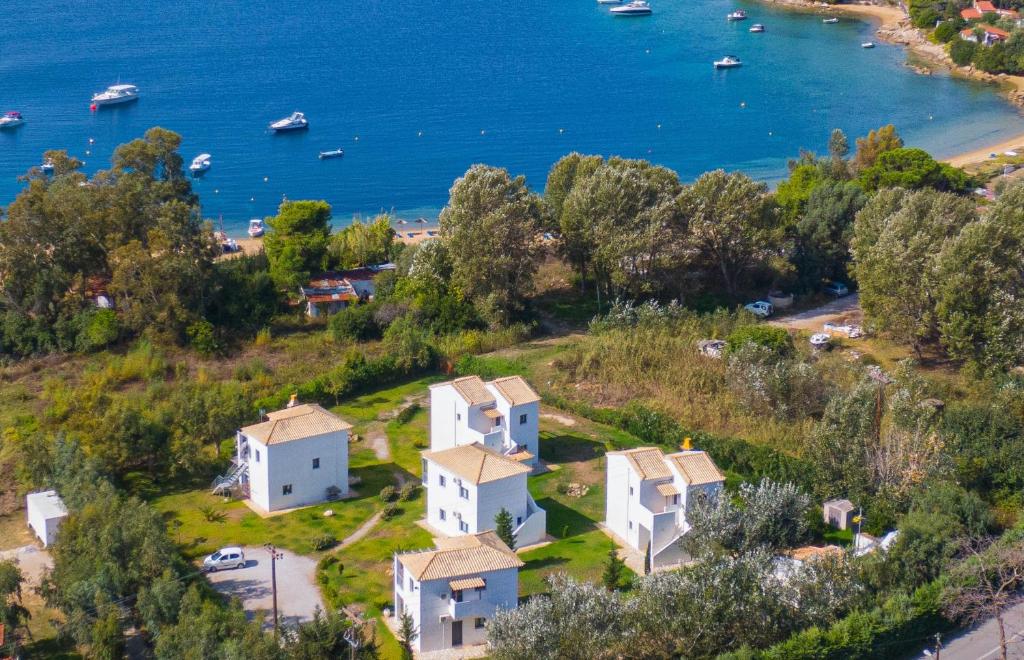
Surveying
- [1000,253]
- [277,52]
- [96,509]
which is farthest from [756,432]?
[277,52]

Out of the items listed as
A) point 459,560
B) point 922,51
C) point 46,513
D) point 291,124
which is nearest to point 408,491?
point 459,560

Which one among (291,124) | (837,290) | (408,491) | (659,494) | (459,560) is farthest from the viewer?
(291,124)

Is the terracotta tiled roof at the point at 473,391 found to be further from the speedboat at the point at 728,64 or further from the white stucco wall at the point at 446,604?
the speedboat at the point at 728,64

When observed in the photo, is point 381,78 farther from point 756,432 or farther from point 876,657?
point 876,657

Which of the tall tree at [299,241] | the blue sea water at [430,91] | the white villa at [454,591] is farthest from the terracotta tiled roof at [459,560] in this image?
the blue sea water at [430,91]

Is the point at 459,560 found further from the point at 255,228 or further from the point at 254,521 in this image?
the point at 255,228

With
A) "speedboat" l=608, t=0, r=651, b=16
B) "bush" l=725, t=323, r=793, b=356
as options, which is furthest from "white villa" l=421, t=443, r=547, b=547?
"speedboat" l=608, t=0, r=651, b=16
